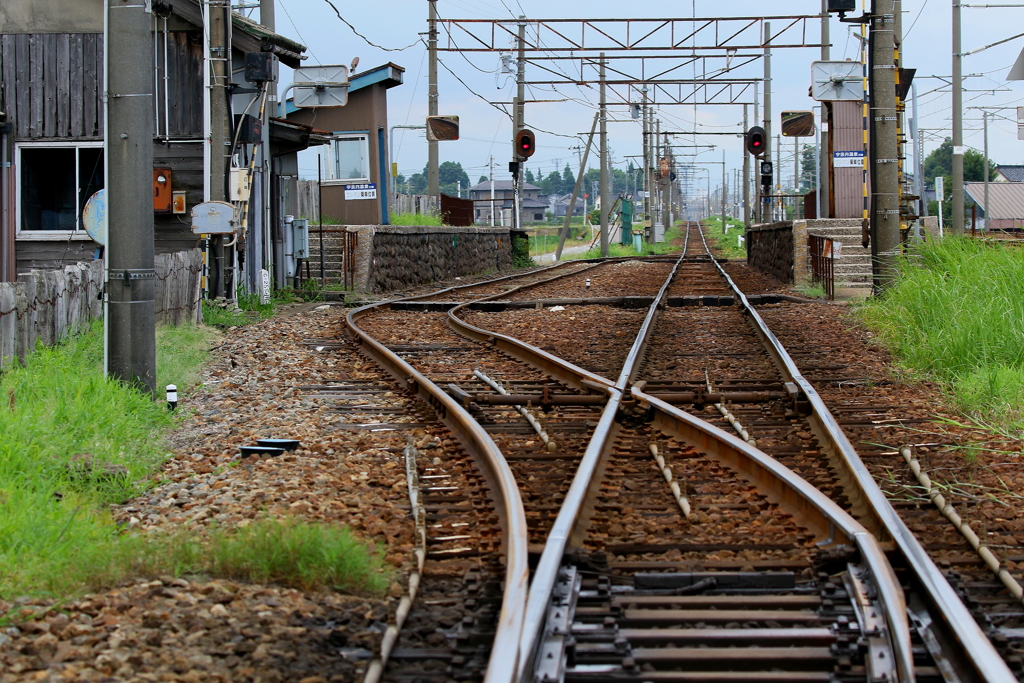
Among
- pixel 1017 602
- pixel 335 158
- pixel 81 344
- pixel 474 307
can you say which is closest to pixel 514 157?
pixel 335 158

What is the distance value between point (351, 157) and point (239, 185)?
12180 mm

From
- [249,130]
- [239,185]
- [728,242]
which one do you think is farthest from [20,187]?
[728,242]

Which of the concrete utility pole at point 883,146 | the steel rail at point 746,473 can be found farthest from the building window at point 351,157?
the steel rail at point 746,473

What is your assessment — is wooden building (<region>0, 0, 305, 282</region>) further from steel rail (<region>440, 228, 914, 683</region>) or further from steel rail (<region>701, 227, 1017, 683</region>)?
steel rail (<region>701, 227, 1017, 683</region>)

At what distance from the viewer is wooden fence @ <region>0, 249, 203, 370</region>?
7.75 metres

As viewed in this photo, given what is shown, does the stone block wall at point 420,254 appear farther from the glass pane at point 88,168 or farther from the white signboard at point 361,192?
the glass pane at point 88,168

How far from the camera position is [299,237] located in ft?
62.8

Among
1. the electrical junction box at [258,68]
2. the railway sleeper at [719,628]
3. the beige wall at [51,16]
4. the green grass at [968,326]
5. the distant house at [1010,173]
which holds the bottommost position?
the railway sleeper at [719,628]

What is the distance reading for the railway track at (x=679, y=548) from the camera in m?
3.06

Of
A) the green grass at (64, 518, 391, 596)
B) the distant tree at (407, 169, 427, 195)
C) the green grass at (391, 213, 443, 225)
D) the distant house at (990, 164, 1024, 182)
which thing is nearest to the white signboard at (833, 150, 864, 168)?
the green grass at (391, 213, 443, 225)

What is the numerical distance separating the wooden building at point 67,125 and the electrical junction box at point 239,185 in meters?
1.38

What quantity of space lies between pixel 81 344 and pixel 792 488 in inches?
258

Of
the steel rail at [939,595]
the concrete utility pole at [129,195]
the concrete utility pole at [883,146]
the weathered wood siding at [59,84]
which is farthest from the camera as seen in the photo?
the weathered wood siding at [59,84]

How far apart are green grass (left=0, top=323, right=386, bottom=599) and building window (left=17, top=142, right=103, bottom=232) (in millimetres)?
7896
